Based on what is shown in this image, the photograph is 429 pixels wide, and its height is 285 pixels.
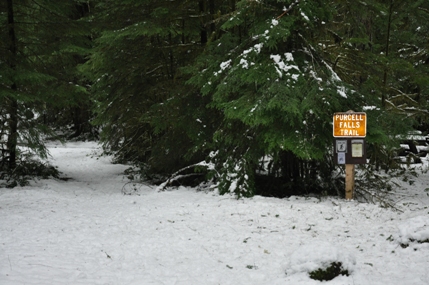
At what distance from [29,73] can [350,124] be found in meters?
8.79

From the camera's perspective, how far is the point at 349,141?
8.48 meters

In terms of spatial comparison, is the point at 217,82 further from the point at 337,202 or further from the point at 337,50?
the point at 337,202

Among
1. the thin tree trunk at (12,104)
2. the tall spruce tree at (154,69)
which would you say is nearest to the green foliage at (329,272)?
the tall spruce tree at (154,69)

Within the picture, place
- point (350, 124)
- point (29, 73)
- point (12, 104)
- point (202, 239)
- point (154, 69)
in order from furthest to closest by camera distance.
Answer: point (154, 69), point (12, 104), point (29, 73), point (350, 124), point (202, 239)

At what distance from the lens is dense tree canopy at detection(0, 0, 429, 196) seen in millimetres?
Answer: 8406

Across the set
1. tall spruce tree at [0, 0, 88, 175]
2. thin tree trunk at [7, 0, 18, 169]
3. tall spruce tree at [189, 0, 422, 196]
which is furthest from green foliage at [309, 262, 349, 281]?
thin tree trunk at [7, 0, 18, 169]

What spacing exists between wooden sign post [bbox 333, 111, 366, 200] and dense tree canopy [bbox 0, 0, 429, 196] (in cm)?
28

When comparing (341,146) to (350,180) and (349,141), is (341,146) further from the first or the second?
(350,180)

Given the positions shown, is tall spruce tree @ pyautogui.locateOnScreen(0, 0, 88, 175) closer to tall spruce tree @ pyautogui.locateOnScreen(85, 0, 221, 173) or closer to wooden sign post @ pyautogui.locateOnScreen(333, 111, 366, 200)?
tall spruce tree @ pyautogui.locateOnScreen(85, 0, 221, 173)

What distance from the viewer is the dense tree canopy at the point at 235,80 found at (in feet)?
27.6

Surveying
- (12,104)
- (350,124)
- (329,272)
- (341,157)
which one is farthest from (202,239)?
(12,104)

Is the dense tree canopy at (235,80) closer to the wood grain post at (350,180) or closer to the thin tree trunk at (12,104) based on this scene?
the thin tree trunk at (12,104)

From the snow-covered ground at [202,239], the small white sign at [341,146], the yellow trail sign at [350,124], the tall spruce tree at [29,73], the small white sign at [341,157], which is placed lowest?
the snow-covered ground at [202,239]

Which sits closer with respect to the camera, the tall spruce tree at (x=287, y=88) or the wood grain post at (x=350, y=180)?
the tall spruce tree at (x=287, y=88)
